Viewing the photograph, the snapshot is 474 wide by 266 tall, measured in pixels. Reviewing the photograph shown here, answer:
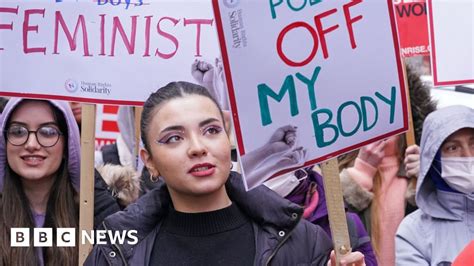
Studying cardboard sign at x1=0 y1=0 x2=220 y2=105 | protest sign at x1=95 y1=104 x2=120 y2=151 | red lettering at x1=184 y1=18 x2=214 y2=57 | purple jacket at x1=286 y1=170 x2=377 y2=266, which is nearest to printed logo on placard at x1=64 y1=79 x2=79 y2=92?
cardboard sign at x1=0 y1=0 x2=220 y2=105

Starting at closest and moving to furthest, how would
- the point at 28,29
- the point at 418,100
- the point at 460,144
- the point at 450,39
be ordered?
the point at 28,29 → the point at 460,144 → the point at 450,39 → the point at 418,100

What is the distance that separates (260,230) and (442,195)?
5.15 ft

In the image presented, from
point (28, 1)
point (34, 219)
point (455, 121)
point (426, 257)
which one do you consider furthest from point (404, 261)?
point (28, 1)

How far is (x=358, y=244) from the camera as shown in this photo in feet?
13.5

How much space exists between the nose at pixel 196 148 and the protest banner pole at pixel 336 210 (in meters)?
0.42

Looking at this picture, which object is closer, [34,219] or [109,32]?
[34,219]

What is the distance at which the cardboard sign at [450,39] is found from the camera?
5430mm

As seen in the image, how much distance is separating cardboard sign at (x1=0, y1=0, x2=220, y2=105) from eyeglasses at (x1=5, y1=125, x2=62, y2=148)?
17 centimetres

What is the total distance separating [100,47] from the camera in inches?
179

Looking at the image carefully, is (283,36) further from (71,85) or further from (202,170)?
(71,85)

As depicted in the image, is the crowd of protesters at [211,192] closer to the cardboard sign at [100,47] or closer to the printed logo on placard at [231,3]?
the cardboard sign at [100,47]

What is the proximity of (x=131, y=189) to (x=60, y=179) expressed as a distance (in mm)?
418

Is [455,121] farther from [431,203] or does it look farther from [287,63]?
[287,63]

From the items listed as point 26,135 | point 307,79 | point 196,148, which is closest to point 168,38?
point 26,135
